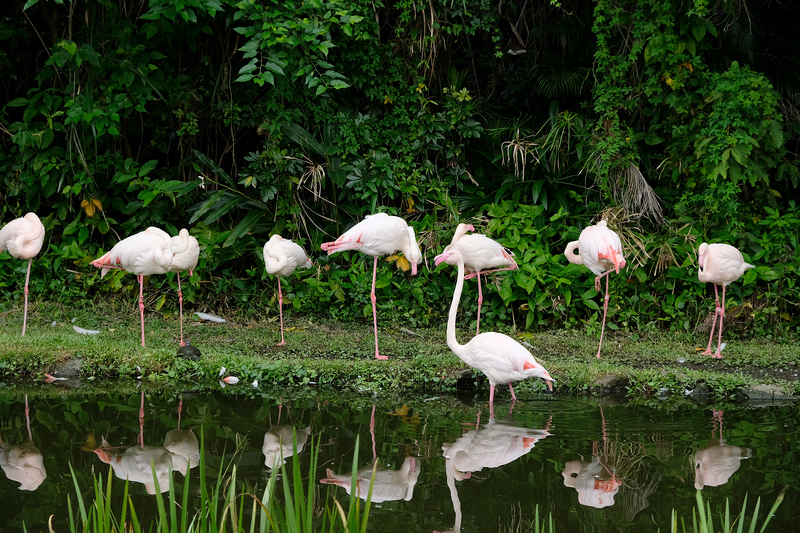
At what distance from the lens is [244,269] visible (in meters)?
9.37

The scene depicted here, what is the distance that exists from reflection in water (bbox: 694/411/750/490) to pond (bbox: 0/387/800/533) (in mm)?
15

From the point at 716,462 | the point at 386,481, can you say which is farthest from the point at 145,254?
the point at 716,462

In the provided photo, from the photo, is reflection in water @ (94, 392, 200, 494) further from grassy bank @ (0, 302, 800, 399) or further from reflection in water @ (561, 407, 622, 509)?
reflection in water @ (561, 407, 622, 509)

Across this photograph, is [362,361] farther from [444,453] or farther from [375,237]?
[444,453]

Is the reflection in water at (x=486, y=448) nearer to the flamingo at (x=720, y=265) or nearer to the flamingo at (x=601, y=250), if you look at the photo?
the flamingo at (x=601, y=250)

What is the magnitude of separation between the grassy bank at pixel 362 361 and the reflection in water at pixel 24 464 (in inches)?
54.1

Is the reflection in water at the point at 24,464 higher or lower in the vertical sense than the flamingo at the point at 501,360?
lower

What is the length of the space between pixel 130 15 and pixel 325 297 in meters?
3.88

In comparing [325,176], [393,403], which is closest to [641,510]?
[393,403]

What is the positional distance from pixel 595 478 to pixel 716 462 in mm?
835

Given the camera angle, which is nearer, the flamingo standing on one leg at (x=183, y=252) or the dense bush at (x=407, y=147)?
the flamingo standing on one leg at (x=183, y=252)

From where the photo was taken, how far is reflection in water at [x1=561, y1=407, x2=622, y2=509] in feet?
13.2

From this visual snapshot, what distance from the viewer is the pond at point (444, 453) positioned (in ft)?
12.7

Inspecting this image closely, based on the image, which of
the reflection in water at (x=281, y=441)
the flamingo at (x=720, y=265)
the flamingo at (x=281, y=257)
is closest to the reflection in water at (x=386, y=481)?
the reflection in water at (x=281, y=441)
